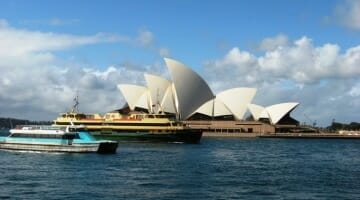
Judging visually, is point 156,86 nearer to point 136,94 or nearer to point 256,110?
point 136,94

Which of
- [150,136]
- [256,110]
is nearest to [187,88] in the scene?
[150,136]

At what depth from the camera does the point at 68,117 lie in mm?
76250

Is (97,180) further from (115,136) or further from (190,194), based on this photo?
(115,136)

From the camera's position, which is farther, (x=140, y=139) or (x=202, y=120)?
(x=202, y=120)

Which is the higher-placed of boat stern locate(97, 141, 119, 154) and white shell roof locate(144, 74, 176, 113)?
white shell roof locate(144, 74, 176, 113)

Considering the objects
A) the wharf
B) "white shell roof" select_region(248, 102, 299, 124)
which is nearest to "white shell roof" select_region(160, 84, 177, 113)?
the wharf

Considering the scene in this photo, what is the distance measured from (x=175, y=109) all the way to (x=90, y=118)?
33344mm

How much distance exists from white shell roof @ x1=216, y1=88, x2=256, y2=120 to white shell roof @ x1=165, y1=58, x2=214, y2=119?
21.8 m

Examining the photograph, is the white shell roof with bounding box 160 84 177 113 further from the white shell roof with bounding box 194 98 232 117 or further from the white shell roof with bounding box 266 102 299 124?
the white shell roof with bounding box 266 102 299 124

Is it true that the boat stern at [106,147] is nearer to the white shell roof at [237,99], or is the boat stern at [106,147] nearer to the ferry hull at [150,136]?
the ferry hull at [150,136]

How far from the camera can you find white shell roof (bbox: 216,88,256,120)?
123750 millimetres

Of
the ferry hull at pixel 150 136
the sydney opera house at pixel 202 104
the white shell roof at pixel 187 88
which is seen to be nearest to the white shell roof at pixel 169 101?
the sydney opera house at pixel 202 104

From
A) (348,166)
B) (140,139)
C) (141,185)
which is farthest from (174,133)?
(141,185)

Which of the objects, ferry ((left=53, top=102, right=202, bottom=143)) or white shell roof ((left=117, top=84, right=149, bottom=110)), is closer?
ferry ((left=53, top=102, right=202, bottom=143))
